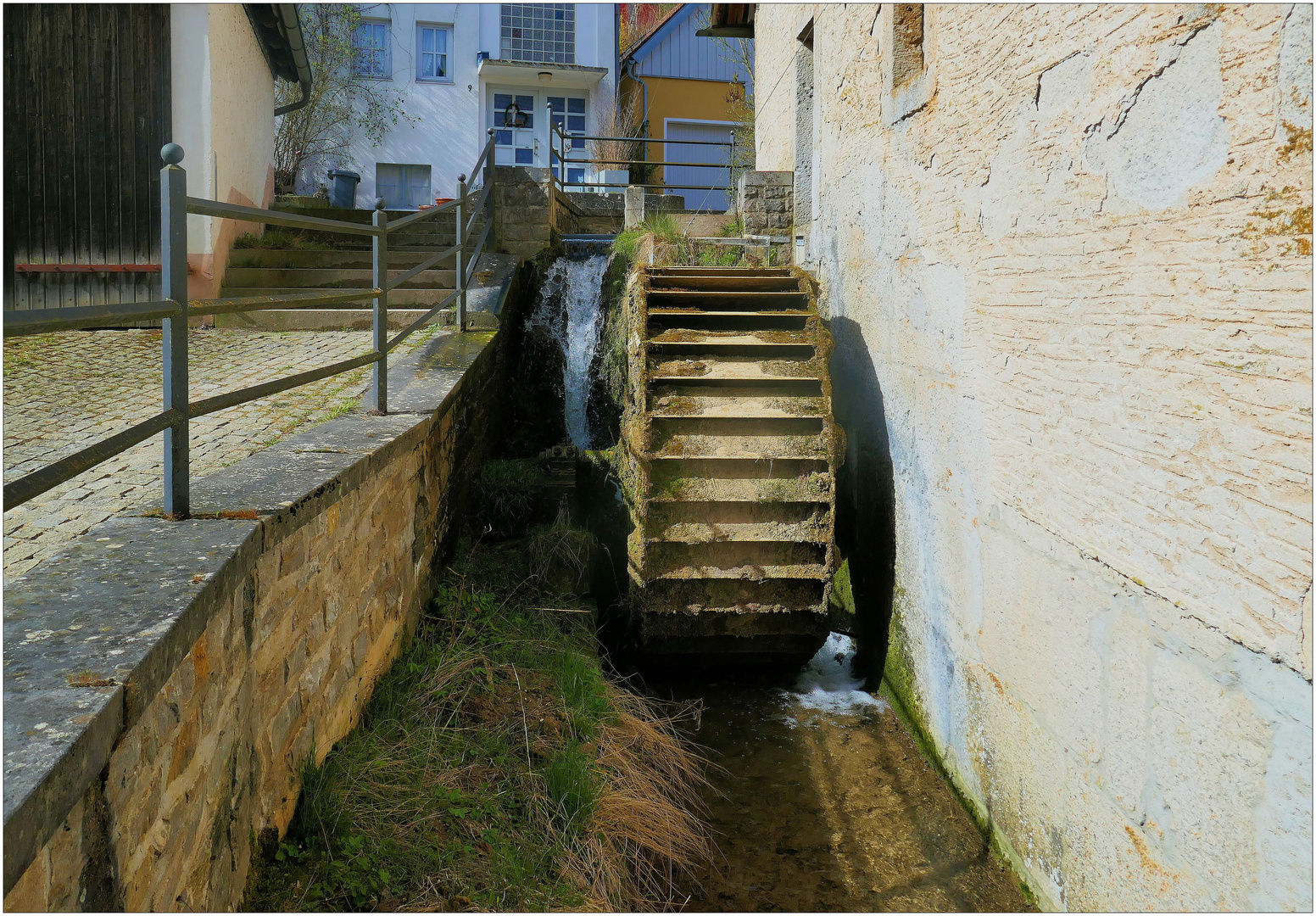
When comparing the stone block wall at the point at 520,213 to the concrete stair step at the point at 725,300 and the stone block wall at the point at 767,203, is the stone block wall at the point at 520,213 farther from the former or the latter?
the concrete stair step at the point at 725,300

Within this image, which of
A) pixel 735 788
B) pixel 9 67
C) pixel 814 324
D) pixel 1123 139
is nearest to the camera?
pixel 1123 139

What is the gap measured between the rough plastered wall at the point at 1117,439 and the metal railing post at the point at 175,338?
250 cm

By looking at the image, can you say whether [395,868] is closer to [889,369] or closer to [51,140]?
[889,369]

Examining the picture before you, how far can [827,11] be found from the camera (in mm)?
6434

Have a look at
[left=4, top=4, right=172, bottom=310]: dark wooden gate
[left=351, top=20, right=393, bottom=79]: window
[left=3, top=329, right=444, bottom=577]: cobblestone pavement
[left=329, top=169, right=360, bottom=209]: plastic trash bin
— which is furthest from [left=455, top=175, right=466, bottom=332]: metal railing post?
[left=351, top=20, right=393, bottom=79]: window

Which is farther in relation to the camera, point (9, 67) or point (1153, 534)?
point (9, 67)

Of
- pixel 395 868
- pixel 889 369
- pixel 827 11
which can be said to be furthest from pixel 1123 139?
pixel 827 11

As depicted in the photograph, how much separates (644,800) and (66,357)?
516cm

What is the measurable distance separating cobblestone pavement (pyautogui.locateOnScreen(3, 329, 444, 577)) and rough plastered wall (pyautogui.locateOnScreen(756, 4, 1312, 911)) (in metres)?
3.02

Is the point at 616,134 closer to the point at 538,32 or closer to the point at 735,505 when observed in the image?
the point at 538,32

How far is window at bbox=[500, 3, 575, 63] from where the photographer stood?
20.2 metres

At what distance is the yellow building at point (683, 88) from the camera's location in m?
21.4

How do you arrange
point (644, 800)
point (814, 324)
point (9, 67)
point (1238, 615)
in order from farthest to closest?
point (9, 67) < point (814, 324) < point (644, 800) < point (1238, 615)

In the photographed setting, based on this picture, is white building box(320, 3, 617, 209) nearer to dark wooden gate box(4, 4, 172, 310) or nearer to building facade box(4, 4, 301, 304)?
building facade box(4, 4, 301, 304)
